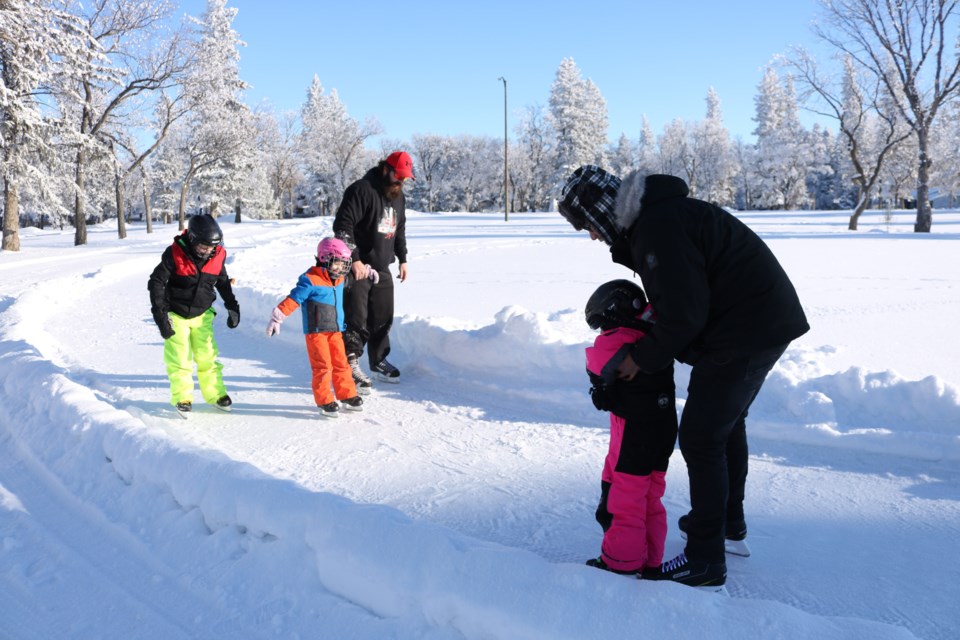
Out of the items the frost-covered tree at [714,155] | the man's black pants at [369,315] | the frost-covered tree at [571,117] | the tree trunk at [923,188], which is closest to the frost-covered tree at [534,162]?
the frost-covered tree at [571,117]

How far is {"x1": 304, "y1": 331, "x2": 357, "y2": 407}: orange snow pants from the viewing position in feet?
15.5

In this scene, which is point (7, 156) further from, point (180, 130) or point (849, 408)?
point (849, 408)

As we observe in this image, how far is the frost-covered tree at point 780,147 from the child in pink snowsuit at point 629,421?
198ft

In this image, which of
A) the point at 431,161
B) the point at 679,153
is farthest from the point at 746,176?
the point at 431,161

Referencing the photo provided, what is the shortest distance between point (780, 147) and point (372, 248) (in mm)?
58756

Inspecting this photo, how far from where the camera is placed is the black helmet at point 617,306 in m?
2.53

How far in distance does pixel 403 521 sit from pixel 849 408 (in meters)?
3.01

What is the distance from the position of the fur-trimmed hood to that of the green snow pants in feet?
11.6

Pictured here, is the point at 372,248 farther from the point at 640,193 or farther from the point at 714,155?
the point at 714,155

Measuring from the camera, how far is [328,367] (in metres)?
4.74

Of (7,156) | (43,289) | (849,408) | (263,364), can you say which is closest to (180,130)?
(7,156)

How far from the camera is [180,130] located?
1569 inches

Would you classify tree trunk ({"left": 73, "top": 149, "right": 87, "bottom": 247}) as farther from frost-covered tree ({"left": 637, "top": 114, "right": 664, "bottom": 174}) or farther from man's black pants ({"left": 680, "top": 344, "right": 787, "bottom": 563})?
frost-covered tree ({"left": 637, "top": 114, "right": 664, "bottom": 174})

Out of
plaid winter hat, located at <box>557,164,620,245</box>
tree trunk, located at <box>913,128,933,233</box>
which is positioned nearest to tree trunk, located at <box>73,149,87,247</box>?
plaid winter hat, located at <box>557,164,620,245</box>
